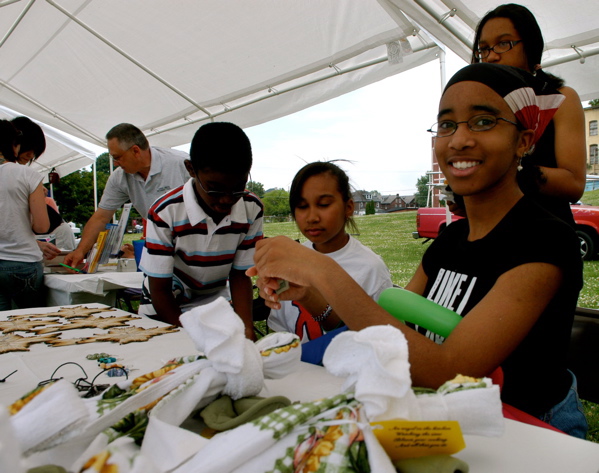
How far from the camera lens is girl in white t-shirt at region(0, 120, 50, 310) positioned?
96.0 inches

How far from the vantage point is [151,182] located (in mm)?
2867

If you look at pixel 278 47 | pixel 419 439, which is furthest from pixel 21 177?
pixel 419 439

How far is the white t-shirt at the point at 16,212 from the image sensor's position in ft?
7.93

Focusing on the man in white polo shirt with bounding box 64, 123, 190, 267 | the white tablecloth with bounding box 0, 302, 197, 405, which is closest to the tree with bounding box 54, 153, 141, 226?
the man in white polo shirt with bounding box 64, 123, 190, 267

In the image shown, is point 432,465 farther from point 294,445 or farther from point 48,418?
point 48,418

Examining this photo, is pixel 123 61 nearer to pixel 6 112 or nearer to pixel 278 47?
pixel 278 47

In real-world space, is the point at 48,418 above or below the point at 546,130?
below

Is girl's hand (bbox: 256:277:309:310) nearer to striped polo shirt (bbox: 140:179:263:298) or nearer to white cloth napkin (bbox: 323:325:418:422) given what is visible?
white cloth napkin (bbox: 323:325:418:422)

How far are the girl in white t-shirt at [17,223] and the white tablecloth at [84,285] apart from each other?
13 centimetres

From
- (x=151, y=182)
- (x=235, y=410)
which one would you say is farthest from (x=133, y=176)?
(x=235, y=410)

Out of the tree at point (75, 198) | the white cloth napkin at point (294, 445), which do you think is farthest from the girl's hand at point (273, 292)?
the tree at point (75, 198)

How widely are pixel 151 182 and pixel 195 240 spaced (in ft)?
4.62

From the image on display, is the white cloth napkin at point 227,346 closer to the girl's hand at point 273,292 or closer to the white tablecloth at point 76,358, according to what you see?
the girl's hand at point 273,292

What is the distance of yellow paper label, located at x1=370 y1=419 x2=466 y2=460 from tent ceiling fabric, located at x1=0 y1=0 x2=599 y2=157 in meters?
2.86
